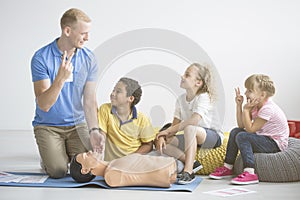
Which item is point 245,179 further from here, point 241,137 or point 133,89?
point 133,89

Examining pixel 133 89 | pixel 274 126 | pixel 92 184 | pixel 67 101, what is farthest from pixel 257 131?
pixel 67 101

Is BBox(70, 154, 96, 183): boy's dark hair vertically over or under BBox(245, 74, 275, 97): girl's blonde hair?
under

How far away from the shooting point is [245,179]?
318cm

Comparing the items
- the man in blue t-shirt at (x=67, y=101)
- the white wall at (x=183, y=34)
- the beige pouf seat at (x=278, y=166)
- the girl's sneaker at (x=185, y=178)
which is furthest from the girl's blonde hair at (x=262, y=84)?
the white wall at (x=183, y=34)

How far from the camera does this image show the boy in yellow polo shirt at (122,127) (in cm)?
336

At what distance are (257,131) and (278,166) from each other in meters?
0.25

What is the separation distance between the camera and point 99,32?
5.57 metres

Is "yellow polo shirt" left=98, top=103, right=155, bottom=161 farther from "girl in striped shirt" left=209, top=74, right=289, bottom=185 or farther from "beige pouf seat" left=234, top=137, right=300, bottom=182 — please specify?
"beige pouf seat" left=234, top=137, right=300, bottom=182

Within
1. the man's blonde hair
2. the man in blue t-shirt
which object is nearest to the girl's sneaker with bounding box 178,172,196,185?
the man in blue t-shirt

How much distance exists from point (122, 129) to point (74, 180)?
401 millimetres

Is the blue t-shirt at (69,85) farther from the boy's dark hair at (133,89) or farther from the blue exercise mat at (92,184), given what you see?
the blue exercise mat at (92,184)

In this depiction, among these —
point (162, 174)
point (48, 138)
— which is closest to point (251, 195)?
point (162, 174)

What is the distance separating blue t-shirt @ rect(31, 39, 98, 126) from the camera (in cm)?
335

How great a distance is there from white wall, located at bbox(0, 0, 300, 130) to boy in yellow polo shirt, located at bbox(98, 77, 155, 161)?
Answer: 1.87 m
